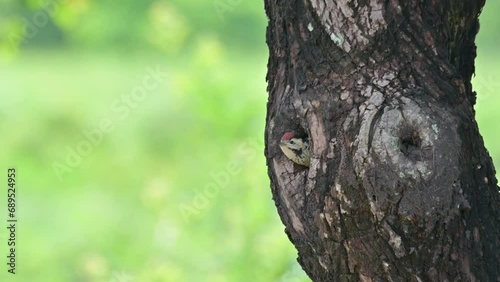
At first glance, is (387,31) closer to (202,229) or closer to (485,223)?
(485,223)

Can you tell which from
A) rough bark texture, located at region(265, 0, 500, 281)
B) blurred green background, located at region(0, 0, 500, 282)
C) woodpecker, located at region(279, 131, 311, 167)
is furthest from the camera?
blurred green background, located at region(0, 0, 500, 282)

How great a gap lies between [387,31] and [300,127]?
226 millimetres

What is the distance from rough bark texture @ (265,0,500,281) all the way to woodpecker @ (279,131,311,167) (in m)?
0.02

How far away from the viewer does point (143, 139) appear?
5.46 m

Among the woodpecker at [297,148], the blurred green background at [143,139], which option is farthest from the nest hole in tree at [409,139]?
the blurred green background at [143,139]

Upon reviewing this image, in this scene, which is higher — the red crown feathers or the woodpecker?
the red crown feathers

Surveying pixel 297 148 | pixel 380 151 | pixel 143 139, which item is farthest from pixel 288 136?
pixel 143 139

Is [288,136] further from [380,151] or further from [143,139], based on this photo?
[143,139]

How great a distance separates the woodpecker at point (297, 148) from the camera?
1.67 m

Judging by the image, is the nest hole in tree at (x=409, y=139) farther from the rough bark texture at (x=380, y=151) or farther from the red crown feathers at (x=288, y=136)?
the red crown feathers at (x=288, y=136)

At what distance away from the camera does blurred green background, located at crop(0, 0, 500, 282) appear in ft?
11.9

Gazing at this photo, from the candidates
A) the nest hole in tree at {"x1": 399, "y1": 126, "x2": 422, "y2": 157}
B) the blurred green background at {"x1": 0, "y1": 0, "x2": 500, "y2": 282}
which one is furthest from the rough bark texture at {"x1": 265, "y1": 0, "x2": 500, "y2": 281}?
the blurred green background at {"x1": 0, "y1": 0, "x2": 500, "y2": 282}

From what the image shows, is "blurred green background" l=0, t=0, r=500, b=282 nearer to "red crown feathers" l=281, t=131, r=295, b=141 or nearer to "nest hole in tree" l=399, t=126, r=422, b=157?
"red crown feathers" l=281, t=131, r=295, b=141

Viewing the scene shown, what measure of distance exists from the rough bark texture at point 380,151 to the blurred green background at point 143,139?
5.16ft
